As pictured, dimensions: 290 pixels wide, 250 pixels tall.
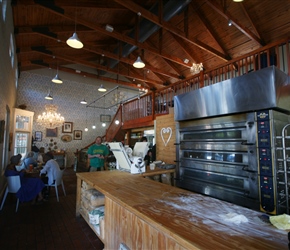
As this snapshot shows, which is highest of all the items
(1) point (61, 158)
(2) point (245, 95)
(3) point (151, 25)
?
(3) point (151, 25)

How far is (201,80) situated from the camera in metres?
4.93

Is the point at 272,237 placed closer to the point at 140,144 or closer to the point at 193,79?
the point at 140,144

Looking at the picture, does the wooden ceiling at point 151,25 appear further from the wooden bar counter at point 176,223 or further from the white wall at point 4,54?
the wooden bar counter at point 176,223

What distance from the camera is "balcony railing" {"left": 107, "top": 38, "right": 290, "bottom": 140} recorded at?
3655 millimetres

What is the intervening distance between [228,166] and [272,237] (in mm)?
1553

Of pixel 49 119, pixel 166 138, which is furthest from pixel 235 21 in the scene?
pixel 49 119

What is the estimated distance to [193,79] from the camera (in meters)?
5.18

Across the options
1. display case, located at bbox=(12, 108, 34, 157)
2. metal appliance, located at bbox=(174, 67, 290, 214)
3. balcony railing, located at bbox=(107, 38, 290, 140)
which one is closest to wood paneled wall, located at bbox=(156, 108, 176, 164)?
metal appliance, located at bbox=(174, 67, 290, 214)

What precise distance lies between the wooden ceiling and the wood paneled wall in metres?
3.41

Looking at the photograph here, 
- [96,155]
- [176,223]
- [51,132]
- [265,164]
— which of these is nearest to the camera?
[176,223]

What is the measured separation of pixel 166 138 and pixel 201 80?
2.11 meters

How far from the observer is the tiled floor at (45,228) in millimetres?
2533

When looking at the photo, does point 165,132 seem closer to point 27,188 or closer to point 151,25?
point 27,188

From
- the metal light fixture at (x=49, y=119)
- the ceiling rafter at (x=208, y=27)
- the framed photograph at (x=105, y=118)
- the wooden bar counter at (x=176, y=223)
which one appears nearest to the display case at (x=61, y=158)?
the metal light fixture at (x=49, y=119)
